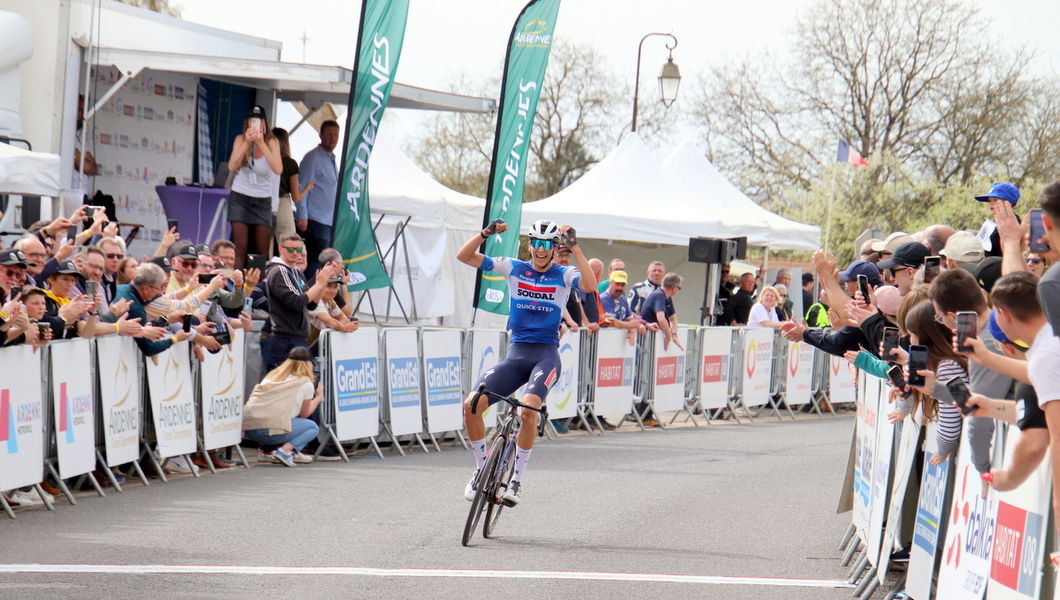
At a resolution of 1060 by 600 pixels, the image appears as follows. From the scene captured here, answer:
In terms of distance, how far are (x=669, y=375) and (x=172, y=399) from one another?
8.92 m

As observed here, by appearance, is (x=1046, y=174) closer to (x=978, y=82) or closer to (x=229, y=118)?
(x=978, y=82)

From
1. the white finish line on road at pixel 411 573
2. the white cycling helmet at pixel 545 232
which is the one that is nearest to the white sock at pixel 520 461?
the white cycling helmet at pixel 545 232

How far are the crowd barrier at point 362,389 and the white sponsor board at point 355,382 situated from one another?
2 cm

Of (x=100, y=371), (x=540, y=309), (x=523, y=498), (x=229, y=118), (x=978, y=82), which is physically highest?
(x=978, y=82)

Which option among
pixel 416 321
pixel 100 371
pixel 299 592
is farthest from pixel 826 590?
pixel 416 321

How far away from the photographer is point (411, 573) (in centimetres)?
804

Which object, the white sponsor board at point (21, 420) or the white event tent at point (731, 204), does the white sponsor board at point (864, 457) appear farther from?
the white event tent at point (731, 204)

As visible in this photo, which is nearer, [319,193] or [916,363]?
[916,363]

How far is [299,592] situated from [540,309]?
12.3 feet

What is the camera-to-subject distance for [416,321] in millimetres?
23078

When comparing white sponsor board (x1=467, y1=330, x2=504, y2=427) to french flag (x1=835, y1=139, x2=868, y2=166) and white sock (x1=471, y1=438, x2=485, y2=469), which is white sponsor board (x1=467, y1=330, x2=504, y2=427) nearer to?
white sock (x1=471, y1=438, x2=485, y2=469)

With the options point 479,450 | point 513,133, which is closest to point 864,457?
point 479,450

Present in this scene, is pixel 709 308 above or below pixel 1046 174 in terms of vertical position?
below

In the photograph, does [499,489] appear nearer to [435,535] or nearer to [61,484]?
[435,535]
